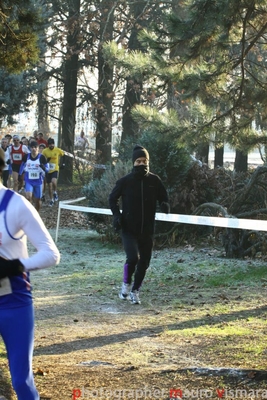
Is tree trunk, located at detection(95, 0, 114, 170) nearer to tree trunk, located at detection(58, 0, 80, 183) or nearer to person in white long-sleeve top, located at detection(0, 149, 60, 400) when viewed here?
tree trunk, located at detection(58, 0, 80, 183)

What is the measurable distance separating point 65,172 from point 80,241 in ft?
46.1

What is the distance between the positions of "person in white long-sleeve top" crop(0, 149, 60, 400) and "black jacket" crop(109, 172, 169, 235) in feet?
17.0

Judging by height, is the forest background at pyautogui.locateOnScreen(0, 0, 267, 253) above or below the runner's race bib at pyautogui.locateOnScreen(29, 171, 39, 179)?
above

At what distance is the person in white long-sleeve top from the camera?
3936 mm

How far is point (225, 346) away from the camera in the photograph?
686 centimetres

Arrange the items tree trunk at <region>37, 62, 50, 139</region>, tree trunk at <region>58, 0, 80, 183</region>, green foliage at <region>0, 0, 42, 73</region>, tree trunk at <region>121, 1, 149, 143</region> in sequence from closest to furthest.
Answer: green foliage at <region>0, 0, 42, 73</region>, tree trunk at <region>121, 1, 149, 143</region>, tree trunk at <region>58, 0, 80, 183</region>, tree trunk at <region>37, 62, 50, 139</region>

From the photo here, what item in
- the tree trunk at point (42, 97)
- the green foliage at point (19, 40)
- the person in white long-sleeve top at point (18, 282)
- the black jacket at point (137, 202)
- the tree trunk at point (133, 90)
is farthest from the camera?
the tree trunk at point (42, 97)

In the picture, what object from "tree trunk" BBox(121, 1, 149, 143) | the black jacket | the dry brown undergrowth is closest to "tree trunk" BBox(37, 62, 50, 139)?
"tree trunk" BBox(121, 1, 149, 143)

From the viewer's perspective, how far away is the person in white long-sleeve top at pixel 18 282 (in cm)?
394

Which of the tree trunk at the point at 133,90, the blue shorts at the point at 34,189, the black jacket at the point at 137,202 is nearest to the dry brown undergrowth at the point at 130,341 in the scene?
the black jacket at the point at 137,202

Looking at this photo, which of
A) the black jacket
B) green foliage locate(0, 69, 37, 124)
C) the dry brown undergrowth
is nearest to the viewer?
the dry brown undergrowth

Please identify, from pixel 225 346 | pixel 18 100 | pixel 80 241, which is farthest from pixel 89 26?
pixel 225 346

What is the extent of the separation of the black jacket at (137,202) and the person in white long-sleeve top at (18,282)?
204 inches

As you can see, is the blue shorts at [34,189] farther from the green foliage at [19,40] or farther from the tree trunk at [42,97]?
the tree trunk at [42,97]
